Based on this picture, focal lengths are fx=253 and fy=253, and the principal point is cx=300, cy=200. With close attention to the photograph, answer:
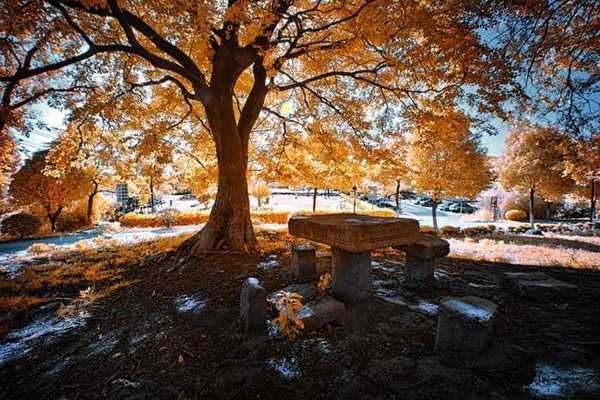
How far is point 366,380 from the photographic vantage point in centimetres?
200

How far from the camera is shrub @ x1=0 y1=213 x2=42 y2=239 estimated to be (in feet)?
47.1

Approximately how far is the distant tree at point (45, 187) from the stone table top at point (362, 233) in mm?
18680

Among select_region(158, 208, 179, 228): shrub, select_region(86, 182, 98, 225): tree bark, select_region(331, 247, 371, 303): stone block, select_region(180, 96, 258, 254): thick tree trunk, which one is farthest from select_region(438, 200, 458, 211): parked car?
select_region(86, 182, 98, 225): tree bark

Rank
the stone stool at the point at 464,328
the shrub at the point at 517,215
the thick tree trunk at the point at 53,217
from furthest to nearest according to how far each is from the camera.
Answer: the shrub at the point at 517,215 < the thick tree trunk at the point at 53,217 < the stone stool at the point at 464,328

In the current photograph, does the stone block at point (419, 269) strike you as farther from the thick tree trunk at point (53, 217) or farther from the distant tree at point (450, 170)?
the thick tree trunk at point (53, 217)

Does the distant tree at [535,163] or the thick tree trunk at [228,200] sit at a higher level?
the distant tree at [535,163]

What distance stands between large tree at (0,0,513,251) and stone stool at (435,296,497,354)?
12.9ft

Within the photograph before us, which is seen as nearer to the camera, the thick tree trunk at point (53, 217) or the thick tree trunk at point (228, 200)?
the thick tree trunk at point (228, 200)

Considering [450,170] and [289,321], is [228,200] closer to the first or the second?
[289,321]

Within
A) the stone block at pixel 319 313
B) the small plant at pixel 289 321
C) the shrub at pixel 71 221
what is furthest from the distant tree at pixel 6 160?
the stone block at pixel 319 313

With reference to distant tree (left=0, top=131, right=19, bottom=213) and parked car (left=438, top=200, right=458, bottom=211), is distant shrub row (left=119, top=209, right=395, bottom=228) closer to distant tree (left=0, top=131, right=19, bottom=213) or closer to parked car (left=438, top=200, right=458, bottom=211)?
distant tree (left=0, top=131, right=19, bottom=213)

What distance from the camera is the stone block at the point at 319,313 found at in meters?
2.70

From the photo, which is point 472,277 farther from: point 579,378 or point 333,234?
point 333,234

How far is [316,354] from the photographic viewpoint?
2348mm
